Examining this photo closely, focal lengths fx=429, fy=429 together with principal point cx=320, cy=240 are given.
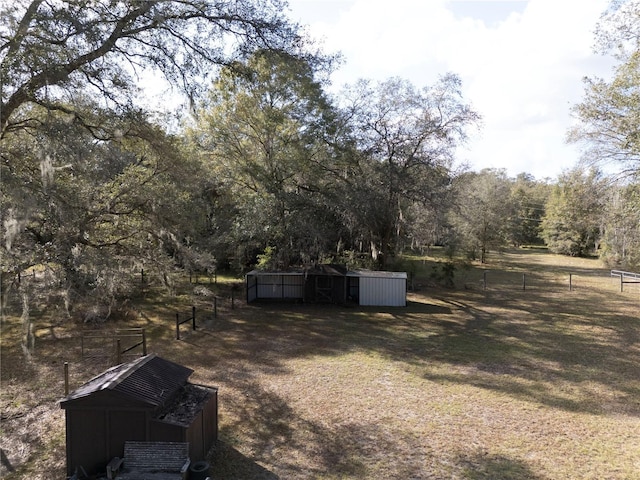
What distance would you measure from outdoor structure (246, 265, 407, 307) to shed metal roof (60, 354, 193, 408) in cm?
1156

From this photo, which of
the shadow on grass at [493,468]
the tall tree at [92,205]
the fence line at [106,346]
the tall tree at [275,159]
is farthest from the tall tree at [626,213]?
the fence line at [106,346]

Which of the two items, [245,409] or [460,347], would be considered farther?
[460,347]

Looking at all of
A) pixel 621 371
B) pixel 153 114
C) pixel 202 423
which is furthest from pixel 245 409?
pixel 621 371

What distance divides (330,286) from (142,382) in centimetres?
1319

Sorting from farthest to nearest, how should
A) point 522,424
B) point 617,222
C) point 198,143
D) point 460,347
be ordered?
point 198,143 < point 617,222 < point 460,347 < point 522,424

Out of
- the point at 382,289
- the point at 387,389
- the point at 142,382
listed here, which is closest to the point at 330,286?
the point at 382,289

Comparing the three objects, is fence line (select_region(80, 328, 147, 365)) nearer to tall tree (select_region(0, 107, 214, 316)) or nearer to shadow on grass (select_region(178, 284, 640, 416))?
tall tree (select_region(0, 107, 214, 316))

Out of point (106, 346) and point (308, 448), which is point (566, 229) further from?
point (308, 448)

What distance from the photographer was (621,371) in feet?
→ 35.2

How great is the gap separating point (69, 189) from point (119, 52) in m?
3.48

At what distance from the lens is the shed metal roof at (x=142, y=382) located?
19.1 feet

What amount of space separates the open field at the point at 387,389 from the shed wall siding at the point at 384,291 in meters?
1.03

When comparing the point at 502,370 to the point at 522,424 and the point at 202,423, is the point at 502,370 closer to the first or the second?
the point at 522,424

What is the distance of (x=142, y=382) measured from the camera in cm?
620
